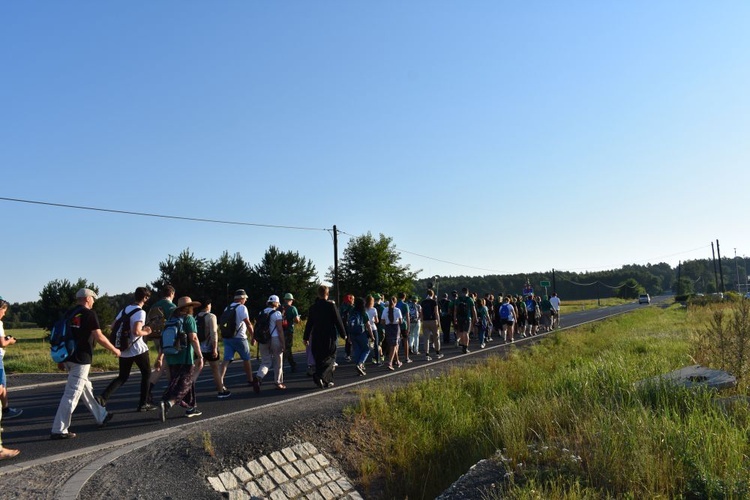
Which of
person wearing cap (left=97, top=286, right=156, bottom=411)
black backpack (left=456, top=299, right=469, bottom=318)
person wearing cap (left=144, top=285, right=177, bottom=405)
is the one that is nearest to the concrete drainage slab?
person wearing cap (left=97, top=286, right=156, bottom=411)

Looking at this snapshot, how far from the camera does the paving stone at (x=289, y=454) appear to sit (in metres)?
6.88

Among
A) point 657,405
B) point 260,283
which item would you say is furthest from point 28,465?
point 260,283

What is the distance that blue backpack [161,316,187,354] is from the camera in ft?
27.4

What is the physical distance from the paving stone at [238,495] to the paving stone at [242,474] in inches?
5.4

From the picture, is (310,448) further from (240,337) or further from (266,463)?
(240,337)

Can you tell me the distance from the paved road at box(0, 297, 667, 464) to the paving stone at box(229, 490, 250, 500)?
1.84 metres

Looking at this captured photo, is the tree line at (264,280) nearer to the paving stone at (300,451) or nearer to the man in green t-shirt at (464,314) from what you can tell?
the man in green t-shirt at (464,314)

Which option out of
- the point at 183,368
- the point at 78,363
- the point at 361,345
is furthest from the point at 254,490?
the point at 361,345

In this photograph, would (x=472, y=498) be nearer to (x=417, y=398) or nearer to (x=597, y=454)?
(x=597, y=454)

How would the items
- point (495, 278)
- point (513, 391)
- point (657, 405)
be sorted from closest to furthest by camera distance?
point (657, 405)
point (513, 391)
point (495, 278)

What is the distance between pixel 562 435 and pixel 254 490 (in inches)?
129

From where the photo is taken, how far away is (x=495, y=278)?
136 metres

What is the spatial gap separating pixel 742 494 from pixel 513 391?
5.92m

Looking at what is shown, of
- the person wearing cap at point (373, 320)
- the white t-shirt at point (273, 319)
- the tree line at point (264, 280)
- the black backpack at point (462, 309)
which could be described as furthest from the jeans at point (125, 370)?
the tree line at point (264, 280)
